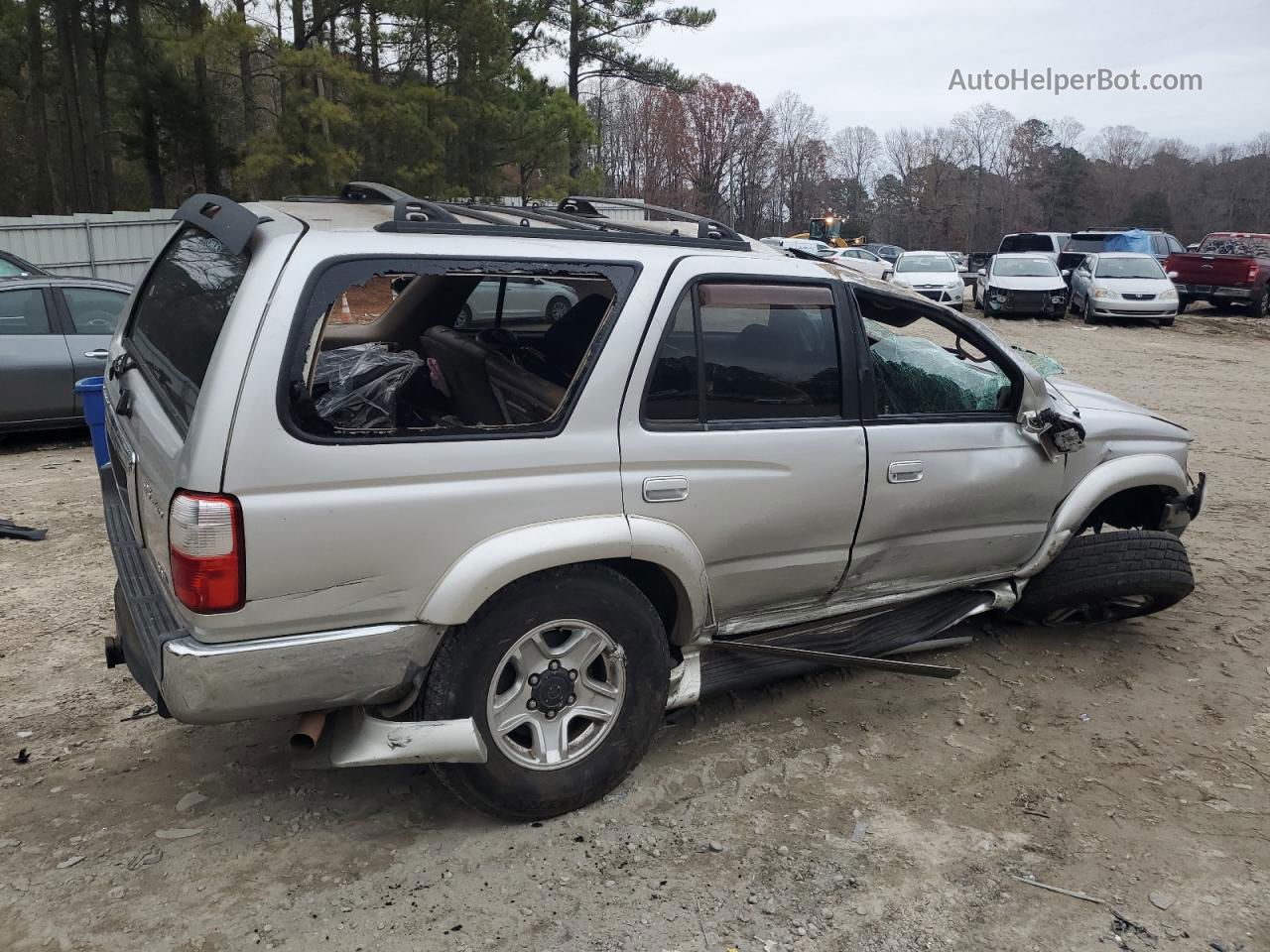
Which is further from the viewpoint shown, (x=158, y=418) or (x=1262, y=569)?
(x=1262, y=569)

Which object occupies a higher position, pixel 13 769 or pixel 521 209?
pixel 521 209

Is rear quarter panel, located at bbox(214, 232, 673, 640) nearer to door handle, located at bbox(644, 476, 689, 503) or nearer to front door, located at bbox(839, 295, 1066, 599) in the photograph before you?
door handle, located at bbox(644, 476, 689, 503)

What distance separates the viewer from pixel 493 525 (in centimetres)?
294

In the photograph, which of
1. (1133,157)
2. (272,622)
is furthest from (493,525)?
(1133,157)

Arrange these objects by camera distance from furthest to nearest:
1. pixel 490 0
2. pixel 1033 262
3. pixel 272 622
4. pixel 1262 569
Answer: pixel 1033 262 < pixel 490 0 < pixel 1262 569 < pixel 272 622

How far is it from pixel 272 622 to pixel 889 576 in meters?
2.33

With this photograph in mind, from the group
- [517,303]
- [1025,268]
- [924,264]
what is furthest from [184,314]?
[924,264]

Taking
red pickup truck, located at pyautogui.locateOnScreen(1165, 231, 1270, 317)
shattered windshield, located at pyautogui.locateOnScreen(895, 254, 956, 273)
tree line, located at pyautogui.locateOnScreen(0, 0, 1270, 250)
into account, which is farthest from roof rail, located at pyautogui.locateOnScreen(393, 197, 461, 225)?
red pickup truck, located at pyautogui.locateOnScreen(1165, 231, 1270, 317)

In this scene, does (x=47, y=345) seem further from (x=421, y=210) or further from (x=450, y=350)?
(x=421, y=210)

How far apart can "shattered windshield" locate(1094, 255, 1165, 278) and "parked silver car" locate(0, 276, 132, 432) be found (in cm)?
1850

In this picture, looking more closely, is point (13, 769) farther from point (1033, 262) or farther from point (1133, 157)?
point (1133, 157)

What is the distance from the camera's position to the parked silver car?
7984 mm

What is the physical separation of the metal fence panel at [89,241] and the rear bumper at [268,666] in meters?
18.6

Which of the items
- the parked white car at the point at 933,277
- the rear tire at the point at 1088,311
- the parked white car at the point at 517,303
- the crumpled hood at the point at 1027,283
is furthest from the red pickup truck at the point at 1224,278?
the parked white car at the point at 517,303
